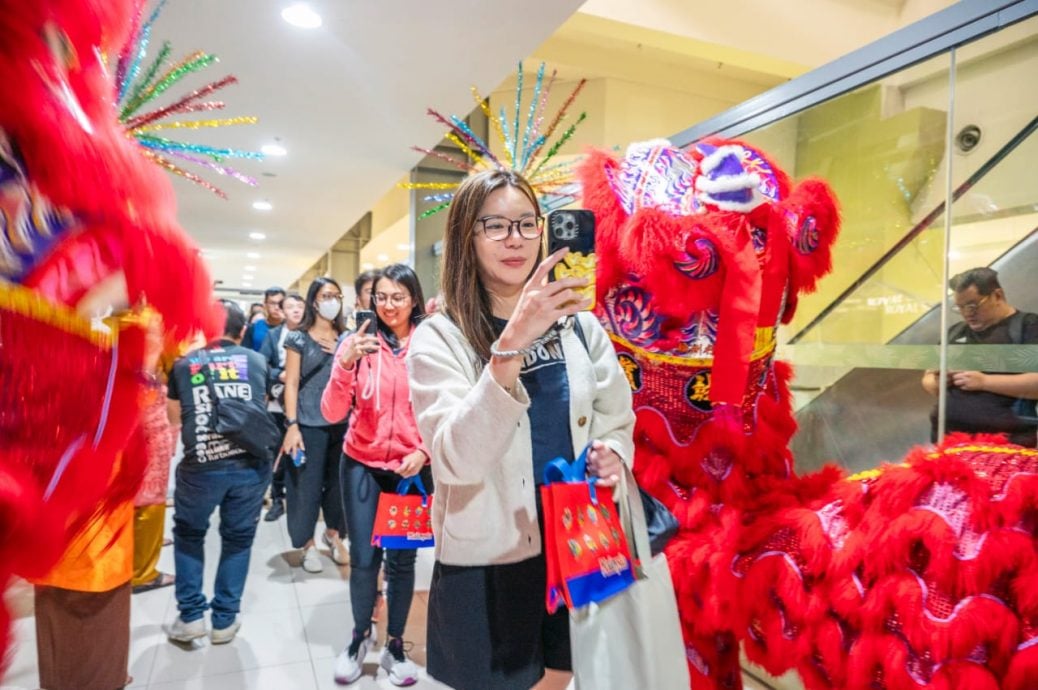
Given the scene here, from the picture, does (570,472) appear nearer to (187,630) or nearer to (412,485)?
(412,485)

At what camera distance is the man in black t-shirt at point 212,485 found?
2338 mm

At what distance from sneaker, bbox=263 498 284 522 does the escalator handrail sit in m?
3.40

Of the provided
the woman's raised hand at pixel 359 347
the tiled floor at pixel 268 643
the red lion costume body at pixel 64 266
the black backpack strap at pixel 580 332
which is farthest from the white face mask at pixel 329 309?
the red lion costume body at pixel 64 266

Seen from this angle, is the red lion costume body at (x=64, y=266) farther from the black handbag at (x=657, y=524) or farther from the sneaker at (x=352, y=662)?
the sneaker at (x=352, y=662)

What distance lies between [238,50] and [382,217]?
5.19 m

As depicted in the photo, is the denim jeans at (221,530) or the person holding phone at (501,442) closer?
the person holding phone at (501,442)

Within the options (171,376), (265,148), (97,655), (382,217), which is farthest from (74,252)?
(382,217)

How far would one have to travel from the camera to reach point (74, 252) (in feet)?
1.54

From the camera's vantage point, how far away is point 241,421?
231 cm

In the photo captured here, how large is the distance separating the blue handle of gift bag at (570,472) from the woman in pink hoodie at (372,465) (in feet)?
3.54

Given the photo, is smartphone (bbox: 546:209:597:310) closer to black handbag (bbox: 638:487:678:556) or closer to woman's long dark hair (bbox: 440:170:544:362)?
woman's long dark hair (bbox: 440:170:544:362)

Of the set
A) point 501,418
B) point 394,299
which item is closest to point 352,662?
point 394,299

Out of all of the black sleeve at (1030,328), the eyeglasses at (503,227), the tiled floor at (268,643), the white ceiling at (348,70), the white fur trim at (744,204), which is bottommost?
the tiled floor at (268,643)

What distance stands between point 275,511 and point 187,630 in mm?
1763
